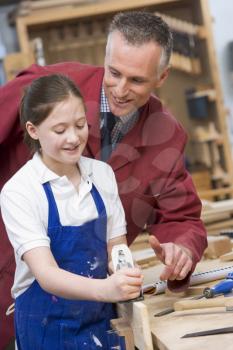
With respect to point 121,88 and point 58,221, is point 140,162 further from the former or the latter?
point 58,221

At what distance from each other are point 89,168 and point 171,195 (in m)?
0.41

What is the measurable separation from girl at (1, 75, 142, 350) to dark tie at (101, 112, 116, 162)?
14.1 inches

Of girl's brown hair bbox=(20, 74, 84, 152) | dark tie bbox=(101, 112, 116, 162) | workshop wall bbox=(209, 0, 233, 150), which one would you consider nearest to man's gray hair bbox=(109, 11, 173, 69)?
dark tie bbox=(101, 112, 116, 162)

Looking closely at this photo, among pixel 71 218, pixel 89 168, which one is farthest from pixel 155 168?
pixel 71 218

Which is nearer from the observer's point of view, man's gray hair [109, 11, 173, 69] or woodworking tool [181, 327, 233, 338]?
woodworking tool [181, 327, 233, 338]

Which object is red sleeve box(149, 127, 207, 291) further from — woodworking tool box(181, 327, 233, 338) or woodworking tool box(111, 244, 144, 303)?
woodworking tool box(181, 327, 233, 338)

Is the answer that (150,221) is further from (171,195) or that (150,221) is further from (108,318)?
(108,318)

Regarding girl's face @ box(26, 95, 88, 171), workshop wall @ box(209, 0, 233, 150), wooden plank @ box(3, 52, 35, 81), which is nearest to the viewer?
girl's face @ box(26, 95, 88, 171)

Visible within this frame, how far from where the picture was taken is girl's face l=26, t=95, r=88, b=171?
192 cm

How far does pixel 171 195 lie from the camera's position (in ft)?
7.91

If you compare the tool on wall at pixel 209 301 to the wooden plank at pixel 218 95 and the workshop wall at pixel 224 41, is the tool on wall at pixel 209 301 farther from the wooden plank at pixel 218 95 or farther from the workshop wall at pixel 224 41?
the workshop wall at pixel 224 41

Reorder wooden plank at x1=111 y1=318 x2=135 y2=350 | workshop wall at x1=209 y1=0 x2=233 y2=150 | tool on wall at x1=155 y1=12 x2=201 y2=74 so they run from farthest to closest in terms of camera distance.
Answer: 1. workshop wall at x1=209 y1=0 x2=233 y2=150
2. tool on wall at x1=155 y1=12 x2=201 y2=74
3. wooden plank at x1=111 y1=318 x2=135 y2=350

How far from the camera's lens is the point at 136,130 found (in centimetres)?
248

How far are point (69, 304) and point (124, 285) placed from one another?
1.08 feet
